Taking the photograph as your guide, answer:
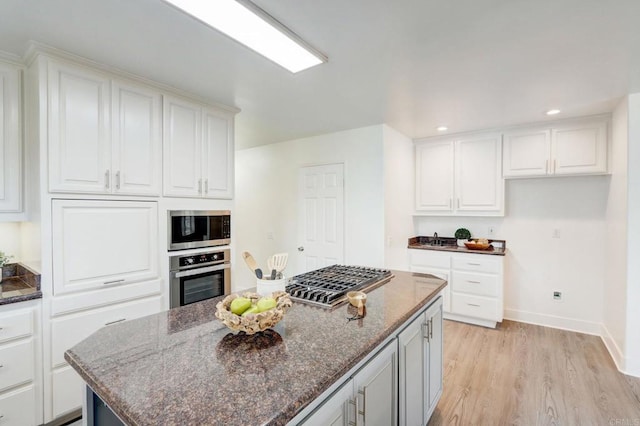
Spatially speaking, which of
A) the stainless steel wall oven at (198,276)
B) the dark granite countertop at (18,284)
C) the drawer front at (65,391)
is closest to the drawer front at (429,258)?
the stainless steel wall oven at (198,276)

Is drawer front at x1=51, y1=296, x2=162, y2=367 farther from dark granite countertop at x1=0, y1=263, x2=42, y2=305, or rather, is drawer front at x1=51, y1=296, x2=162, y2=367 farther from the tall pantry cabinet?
dark granite countertop at x1=0, y1=263, x2=42, y2=305

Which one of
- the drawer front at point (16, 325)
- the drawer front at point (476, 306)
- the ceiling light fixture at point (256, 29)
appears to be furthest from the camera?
the drawer front at point (476, 306)

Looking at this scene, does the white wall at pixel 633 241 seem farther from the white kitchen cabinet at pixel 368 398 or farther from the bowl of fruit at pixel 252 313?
the bowl of fruit at pixel 252 313

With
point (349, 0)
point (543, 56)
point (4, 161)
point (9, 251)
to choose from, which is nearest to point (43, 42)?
point (4, 161)

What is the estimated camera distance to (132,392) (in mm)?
836

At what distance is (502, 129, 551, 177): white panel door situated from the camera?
345 cm

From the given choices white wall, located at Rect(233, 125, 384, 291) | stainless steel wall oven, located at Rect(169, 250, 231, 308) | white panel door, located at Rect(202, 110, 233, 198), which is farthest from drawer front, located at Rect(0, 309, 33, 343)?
white wall, located at Rect(233, 125, 384, 291)

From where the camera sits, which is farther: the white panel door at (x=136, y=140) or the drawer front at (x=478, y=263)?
the drawer front at (x=478, y=263)

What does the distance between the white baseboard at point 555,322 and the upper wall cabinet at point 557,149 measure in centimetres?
172

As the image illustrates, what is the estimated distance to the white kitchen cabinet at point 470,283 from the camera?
11.6 ft

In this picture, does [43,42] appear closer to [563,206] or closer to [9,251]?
[9,251]

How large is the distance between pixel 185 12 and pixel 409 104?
2081 millimetres

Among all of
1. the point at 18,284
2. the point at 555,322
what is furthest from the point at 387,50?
the point at 555,322

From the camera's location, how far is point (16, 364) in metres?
1.77
